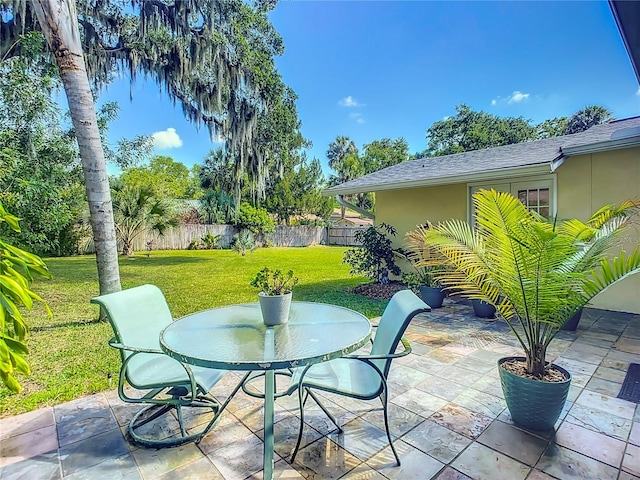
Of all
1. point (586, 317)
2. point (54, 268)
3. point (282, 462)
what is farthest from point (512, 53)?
point (54, 268)

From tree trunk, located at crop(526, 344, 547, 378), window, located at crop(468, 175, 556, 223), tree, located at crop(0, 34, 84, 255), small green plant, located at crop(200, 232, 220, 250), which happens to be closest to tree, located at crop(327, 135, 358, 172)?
small green plant, located at crop(200, 232, 220, 250)

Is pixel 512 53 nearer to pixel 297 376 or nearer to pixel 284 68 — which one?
pixel 284 68

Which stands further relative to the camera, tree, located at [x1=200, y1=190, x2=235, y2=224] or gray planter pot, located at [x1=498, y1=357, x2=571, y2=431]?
tree, located at [x1=200, y1=190, x2=235, y2=224]

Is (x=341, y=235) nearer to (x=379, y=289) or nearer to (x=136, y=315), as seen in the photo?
(x=379, y=289)

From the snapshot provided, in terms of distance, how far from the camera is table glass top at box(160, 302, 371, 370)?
1.62m

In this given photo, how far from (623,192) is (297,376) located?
5.52 metres

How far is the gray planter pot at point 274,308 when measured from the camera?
2.14 m

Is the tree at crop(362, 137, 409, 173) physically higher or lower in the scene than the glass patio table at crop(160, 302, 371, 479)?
higher

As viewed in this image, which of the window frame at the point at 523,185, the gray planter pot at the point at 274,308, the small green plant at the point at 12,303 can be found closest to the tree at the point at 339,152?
the window frame at the point at 523,185

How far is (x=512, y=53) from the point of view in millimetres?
10305

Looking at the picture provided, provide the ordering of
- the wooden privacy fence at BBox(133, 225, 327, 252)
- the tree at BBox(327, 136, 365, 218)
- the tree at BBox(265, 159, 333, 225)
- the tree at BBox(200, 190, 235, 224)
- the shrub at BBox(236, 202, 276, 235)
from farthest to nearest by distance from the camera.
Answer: the tree at BBox(327, 136, 365, 218), the tree at BBox(265, 159, 333, 225), the tree at BBox(200, 190, 235, 224), the shrub at BBox(236, 202, 276, 235), the wooden privacy fence at BBox(133, 225, 327, 252)

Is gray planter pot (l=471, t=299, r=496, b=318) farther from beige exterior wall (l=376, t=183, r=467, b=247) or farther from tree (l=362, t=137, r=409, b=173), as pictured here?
tree (l=362, t=137, r=409, b=173)

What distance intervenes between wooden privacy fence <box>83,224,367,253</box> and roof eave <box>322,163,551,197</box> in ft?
30.9

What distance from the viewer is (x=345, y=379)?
2045 millimetres
